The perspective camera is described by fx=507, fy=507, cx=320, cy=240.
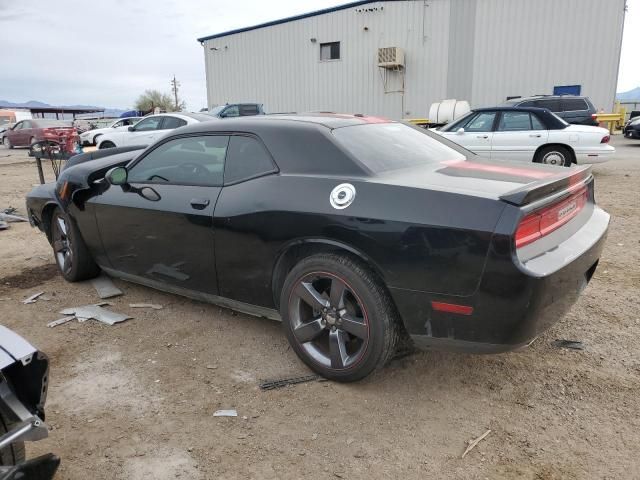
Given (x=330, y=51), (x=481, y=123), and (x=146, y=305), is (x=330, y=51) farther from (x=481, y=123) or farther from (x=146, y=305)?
(x=146, y=305)

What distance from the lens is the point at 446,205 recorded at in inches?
96.5

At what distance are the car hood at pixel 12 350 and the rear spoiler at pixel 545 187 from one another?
2.04 m

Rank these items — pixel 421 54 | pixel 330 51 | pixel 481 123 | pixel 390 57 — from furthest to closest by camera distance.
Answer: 1. pixel 330 51
2. pixel 421 54
3. pixel 390 57
4. pixel 481 123

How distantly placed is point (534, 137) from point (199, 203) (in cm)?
820

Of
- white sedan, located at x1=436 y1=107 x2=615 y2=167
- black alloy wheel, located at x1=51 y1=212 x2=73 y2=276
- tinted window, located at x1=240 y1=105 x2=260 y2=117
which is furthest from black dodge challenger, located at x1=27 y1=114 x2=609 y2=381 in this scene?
tinted window, located at x1=240 y1=105 x2=260 y2=117

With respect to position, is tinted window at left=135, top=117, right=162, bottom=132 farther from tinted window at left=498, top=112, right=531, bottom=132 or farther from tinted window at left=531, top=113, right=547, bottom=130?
tinted window at left=531, top=113, right=547, bottom=130

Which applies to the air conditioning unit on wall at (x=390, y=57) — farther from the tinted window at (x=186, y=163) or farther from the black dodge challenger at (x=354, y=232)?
the tinted window at (x=186, y=163)

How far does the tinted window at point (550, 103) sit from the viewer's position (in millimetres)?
13148

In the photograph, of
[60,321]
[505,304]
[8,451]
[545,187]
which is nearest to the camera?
[8,451]

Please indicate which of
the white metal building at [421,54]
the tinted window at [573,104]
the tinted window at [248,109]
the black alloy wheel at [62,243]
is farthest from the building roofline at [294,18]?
the black alloy wheel at [62,243]

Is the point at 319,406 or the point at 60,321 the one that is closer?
the point at 319,406

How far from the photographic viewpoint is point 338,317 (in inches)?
113

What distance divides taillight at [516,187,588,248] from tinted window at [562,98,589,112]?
37.5ft

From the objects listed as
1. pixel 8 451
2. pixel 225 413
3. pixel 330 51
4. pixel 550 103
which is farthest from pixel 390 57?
pixel 8 451
